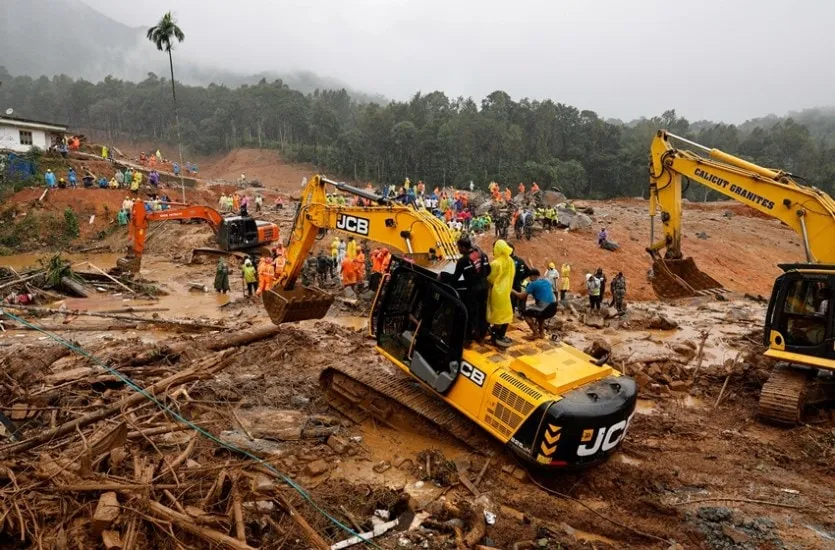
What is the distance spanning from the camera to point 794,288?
8125mm

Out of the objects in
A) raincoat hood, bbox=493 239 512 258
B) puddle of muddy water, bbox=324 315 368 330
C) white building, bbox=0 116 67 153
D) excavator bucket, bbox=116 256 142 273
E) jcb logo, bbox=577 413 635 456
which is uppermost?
white building, bbox=0 116 67 153

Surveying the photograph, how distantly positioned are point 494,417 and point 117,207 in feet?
98.7

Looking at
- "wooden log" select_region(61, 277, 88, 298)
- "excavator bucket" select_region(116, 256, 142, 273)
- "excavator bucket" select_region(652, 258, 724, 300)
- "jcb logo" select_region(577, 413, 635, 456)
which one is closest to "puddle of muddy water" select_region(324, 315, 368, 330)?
"excavator bucket" select_region(652, 258, 724, 300)

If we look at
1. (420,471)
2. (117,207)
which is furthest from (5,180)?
(420,471)

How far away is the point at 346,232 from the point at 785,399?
6.69 meters

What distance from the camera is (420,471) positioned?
6578 mm

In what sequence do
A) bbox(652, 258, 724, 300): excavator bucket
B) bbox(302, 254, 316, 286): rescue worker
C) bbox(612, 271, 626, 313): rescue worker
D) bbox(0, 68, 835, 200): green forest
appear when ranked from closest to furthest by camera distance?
bbox(652, 258, 724, 300): excavator bucket → bbox(612, 271, 626, 313): rescue worker → bbox(302, 254, 316, 286): rescue worker → bbox(0, 68, 835, 200): green forest

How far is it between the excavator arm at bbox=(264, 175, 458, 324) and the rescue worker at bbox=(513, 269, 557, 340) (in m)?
1.08

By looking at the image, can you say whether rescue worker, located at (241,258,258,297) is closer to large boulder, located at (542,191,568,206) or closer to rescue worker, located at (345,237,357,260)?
rescue worker, located at (345,237,357,260)

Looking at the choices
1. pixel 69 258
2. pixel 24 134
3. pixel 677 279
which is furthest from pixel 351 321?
pixel 24 134

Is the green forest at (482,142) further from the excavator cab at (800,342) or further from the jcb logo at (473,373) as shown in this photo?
the jcb logo at (473,373)

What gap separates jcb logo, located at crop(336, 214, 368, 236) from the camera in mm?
8289

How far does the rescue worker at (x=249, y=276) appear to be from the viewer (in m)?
16.3

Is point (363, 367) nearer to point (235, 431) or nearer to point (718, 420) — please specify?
point (235, 431)
